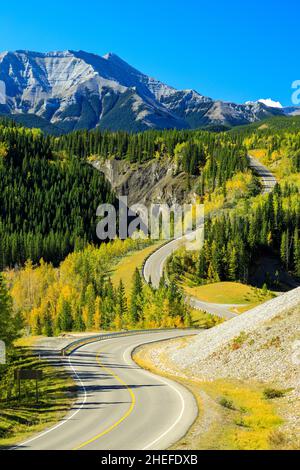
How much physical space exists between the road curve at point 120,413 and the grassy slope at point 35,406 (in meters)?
1.00

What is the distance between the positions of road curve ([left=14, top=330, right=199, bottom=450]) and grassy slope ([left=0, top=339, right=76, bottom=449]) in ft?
3.29

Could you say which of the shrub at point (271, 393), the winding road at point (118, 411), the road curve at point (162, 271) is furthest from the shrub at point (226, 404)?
the road curve at point (162, 271)

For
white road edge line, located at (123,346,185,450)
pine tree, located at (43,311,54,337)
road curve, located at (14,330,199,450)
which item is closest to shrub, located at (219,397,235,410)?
road curve, located at (14,330,199,450)

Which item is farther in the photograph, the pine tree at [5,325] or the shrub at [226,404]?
Answer: the pine tree at [5,325]

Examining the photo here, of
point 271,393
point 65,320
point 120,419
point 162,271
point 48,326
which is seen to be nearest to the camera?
point 120,419

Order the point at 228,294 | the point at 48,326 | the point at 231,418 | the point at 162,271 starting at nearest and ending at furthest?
the point at 231,418
the point at 48,326
the point at 228,294
the point at 162,271

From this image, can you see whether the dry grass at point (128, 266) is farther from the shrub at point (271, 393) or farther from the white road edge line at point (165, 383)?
the shrub at point (271, 393)

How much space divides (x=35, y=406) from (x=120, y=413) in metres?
7.77

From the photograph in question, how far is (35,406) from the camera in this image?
34625 mm

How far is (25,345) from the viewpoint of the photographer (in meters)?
69.1

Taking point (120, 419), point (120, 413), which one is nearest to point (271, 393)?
point (120, 413)

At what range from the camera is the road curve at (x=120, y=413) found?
2430 centimetres

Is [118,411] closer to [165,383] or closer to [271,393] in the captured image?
[165,383]

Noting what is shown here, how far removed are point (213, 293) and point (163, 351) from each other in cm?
5957
